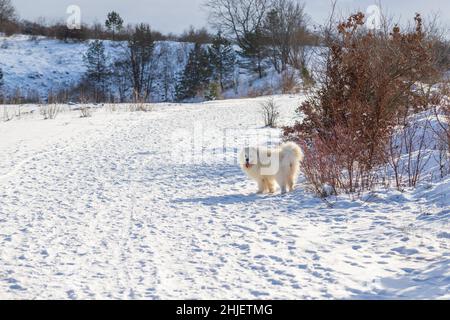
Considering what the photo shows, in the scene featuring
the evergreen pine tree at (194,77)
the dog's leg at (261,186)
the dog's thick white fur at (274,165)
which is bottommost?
the dog's leg at (261,186)

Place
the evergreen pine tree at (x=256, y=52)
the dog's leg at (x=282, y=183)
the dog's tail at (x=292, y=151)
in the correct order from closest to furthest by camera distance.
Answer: the dog's tail at (x=292, y=151) < the dog's leg at (x=282, y=183) < the evergreen pine tree at (x=256, y=52)

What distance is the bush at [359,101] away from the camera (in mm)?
6988

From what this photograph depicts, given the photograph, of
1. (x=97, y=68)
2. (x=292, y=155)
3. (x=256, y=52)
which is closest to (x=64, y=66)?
(x=97, y=68)

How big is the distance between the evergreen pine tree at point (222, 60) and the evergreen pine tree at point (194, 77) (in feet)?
2.48

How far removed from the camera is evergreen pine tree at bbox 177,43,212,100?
43.0 meters

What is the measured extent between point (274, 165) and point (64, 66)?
141ft

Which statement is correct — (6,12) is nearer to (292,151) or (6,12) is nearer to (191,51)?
(191,51)

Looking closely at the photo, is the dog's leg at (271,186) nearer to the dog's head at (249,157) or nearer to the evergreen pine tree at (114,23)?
the dog's head at (249,157)

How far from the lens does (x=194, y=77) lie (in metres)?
43.3

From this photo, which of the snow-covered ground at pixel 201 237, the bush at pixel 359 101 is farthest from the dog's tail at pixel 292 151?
the snow-covered ground at pixel 201 237

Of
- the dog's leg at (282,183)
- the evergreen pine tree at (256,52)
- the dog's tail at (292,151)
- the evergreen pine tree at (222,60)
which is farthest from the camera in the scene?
the evergreen pine tree at (256,52)
